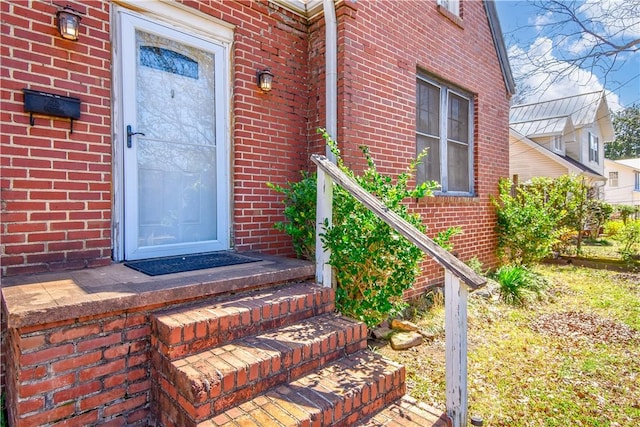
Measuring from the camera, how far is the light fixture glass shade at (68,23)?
2385mm

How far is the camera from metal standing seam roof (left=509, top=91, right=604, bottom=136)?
15.4 meters

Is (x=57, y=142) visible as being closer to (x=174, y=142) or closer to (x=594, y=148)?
(x=174, y=142)

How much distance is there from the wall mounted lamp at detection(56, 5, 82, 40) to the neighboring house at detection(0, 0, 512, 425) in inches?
2.9

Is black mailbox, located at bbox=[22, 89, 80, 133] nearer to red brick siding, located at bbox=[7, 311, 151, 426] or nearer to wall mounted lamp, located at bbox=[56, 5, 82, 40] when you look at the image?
wall mounted lamp, located at bbox=[56, 5, 82, 40]

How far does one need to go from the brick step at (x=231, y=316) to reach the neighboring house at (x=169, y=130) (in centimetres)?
19

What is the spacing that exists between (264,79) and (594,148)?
808 inches

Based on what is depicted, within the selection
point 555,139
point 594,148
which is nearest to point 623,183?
point 594,148

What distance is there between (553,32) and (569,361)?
152 inches

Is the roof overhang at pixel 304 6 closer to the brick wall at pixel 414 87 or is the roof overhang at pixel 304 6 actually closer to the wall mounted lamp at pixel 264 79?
the brick wall at pixel 414 87

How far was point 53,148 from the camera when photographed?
2.42m

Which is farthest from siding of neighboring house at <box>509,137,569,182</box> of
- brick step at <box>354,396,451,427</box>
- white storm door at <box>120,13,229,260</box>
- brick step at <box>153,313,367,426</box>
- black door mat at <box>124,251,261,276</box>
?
brick step at <box>153,313,367,426</box>

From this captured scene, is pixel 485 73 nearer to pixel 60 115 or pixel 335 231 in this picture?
pixel 335 231

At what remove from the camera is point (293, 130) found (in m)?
3.87

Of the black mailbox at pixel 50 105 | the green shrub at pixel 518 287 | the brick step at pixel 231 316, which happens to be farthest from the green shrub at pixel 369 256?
the green shrub at pixel 518 287
